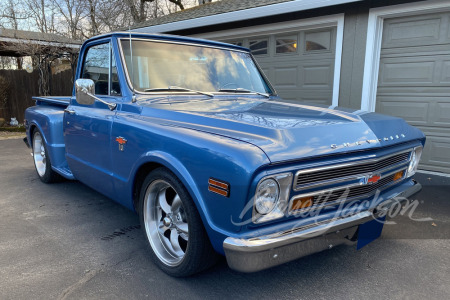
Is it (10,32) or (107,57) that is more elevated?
(10,32)

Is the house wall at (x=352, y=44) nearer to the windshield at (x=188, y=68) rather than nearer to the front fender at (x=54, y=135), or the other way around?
the windshield at (x=188, y=68)

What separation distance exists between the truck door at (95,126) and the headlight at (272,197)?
5.36 ft

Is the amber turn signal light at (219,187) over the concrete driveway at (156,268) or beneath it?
over

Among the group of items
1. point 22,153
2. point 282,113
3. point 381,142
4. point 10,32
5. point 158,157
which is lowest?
point 22,153

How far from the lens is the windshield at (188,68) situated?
293cm

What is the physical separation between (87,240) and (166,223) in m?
1.02

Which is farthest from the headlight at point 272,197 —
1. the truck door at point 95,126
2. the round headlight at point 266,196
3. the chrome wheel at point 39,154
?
the chrome wheel at point 39,154

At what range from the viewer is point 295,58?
6.66 m

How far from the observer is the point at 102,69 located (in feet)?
10.8

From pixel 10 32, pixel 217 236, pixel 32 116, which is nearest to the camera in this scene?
pixel 217 236

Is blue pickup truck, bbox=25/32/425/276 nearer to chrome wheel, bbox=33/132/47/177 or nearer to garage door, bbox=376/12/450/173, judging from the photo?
chrome wheel, bbox=33/132/47/177

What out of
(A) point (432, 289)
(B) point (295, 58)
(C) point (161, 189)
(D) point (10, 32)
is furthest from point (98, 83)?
(D) point (10, 32)

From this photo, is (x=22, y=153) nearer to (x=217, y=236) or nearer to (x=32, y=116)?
(x=32, y=116)

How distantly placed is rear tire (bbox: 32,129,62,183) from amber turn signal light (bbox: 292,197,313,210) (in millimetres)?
3717
